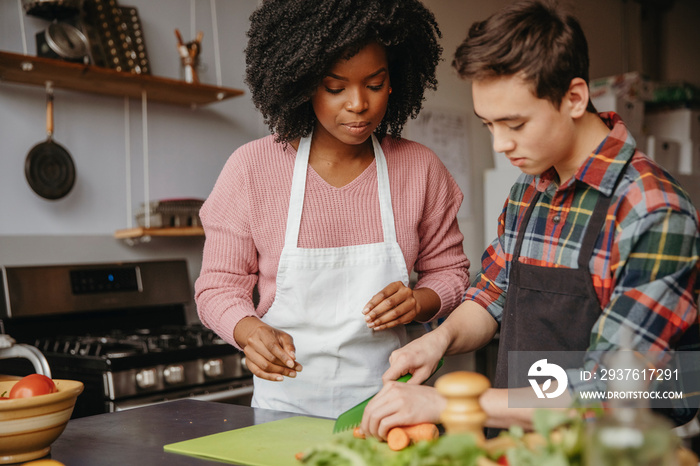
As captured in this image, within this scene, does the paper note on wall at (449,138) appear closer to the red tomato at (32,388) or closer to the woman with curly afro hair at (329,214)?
the woman with curly afro hair at (329,214)

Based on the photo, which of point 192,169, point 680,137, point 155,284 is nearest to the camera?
point 155,284

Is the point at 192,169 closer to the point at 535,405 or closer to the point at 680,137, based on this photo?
the point at 535,405

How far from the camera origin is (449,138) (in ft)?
12.1

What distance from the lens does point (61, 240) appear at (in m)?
2.42

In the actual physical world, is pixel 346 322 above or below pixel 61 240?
below

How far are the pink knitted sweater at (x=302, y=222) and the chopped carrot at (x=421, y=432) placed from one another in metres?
0.49

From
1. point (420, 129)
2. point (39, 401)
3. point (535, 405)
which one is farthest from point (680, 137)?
point (39, 401)

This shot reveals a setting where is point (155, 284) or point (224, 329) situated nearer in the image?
point (224, 329)

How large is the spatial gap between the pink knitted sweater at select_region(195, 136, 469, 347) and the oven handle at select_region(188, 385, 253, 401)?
2.44ft

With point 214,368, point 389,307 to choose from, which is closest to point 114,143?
point 214,368

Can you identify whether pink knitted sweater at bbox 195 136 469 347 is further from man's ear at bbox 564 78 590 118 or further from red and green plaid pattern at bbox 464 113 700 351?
man's ear at bbox 564 78 590 118

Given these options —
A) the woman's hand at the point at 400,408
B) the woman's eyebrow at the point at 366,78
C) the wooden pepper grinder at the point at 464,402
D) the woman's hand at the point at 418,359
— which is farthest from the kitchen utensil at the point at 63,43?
the wooden pepper grinder at the point at 464,402

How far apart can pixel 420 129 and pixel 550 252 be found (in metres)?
2.47

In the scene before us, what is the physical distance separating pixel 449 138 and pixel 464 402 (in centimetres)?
302
